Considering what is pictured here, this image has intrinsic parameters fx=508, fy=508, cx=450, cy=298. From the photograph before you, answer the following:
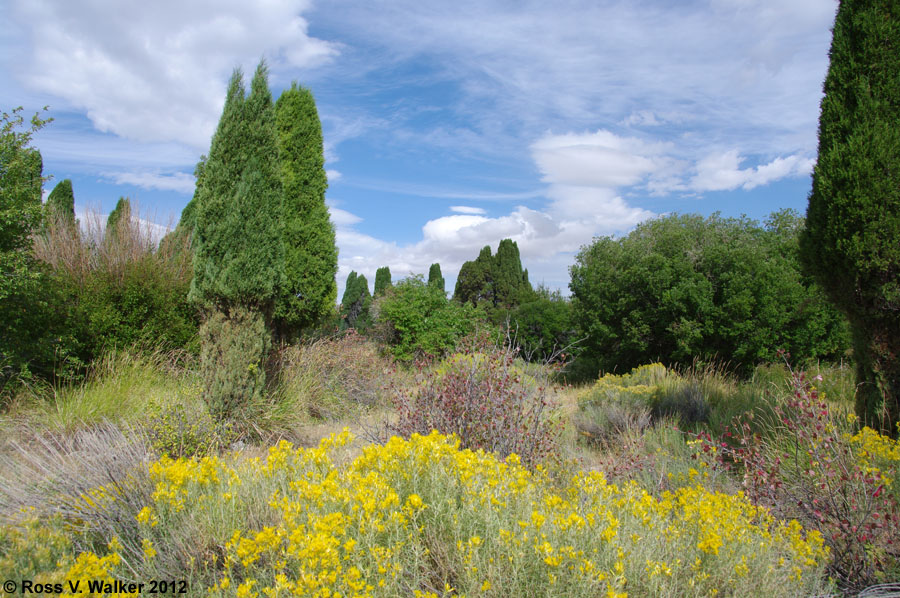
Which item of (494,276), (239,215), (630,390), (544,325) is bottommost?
(630,390)

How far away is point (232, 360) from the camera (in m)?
5.41

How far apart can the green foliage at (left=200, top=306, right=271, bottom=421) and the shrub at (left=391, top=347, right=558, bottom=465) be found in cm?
209

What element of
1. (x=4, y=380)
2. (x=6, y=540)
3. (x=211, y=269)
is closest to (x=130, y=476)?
(x=6, y=540)

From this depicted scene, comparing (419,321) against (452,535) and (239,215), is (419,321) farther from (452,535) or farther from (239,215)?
(452,535)

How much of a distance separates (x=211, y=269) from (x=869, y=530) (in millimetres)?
5794

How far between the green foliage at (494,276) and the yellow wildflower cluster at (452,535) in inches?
902

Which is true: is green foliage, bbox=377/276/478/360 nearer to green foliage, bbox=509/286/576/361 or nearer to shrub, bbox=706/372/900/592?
green foliage, bbox=509/286/576/361

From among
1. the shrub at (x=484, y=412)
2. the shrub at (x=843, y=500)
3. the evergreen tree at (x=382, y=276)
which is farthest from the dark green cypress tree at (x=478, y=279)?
the shrub at (x=843, y=500)

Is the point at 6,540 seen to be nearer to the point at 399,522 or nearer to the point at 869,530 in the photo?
the point at 399,522

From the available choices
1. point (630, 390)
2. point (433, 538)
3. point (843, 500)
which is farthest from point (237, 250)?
point (843, 500)

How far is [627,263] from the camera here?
465 inches

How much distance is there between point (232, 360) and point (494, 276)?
848 inches

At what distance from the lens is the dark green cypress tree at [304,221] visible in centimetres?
848

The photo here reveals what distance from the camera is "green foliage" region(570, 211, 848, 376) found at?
32.1ft
